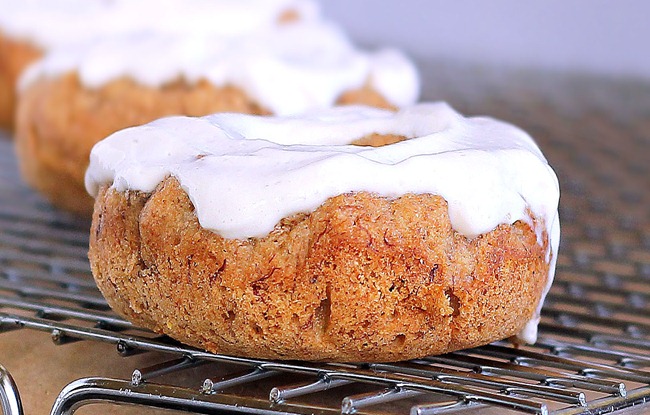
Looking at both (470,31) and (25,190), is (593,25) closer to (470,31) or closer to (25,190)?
(470,31)

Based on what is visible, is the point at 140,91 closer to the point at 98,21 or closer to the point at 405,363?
the point at 98,21

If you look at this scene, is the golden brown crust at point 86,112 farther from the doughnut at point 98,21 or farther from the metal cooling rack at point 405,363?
the doughnut at point 98,21

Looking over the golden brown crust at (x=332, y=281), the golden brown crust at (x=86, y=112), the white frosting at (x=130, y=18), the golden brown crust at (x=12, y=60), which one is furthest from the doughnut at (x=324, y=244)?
the golden brown crust at (x=12, y=60)

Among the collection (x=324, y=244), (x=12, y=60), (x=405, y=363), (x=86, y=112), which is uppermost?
(x=12, y=60)

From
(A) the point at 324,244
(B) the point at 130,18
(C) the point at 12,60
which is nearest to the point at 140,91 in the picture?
(B) the point at 130,18

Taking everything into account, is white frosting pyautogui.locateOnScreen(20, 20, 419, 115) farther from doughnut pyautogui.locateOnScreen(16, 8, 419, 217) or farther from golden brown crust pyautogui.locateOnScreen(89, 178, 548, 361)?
golden brown crust pyautogui.locateOnScreen(89, 178, 548, 361)

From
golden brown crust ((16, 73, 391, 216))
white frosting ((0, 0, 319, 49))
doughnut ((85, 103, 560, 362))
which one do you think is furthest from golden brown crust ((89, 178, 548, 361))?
white frosting ((0, 0, 319, 49))

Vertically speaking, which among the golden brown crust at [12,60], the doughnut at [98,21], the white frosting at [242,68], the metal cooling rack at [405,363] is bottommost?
the metal cooling rack at [405,363]
